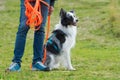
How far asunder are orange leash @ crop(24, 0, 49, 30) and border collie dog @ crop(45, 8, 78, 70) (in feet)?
2.45

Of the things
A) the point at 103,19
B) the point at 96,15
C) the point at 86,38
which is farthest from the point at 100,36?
the point at 96,15

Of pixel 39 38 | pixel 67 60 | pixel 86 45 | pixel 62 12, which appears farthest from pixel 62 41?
pixel 86 45

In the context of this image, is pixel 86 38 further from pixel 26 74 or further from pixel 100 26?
pixel 26 74

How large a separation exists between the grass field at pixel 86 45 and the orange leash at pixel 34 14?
0.82 meters

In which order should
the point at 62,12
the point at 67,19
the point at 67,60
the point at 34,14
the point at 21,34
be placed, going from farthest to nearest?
the point at 67,60, the point at 67,19, the point at 62,12, the point at 34,14, the point at 21,34

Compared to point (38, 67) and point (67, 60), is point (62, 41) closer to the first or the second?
point (67, 60)

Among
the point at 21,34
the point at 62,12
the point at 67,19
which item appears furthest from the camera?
the point at 67,19

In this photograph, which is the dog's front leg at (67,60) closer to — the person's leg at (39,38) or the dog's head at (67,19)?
the dog's head at (67,19)

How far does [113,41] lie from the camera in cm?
1394

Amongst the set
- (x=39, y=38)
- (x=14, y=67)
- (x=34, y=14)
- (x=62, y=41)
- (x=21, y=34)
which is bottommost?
(x=14, y=67)

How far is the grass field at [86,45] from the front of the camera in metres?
8.41

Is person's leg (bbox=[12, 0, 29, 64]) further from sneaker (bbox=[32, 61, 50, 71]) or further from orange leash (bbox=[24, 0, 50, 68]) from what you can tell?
sneaker (bbox=[32, 61, 50, 71])

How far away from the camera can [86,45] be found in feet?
44.1

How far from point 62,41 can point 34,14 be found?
95cm
